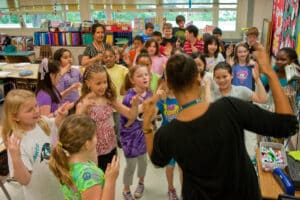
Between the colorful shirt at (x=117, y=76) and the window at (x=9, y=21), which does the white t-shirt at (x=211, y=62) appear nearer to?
the colorful shirt at (x=117, y=76)

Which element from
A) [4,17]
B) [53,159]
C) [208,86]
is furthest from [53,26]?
[53,159]

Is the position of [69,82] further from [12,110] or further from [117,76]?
[12,110]

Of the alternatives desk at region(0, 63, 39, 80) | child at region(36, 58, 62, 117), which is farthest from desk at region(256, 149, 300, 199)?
desk at region(0, 63, 39, 80)

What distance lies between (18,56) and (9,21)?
212cm

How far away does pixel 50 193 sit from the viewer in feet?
5.82

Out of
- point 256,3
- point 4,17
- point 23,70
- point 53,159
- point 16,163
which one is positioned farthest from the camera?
point 4,17

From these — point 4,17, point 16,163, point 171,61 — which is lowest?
point 16,163

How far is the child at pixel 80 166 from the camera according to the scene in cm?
139

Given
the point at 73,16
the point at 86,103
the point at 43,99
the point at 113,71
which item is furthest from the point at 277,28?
the point at 73,16

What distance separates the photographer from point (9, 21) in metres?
8.72

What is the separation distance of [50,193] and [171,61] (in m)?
1.13

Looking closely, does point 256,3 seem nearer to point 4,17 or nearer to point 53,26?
point 53,26

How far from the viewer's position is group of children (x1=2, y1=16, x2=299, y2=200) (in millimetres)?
1463

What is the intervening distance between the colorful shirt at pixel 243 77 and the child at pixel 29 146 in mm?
2129
